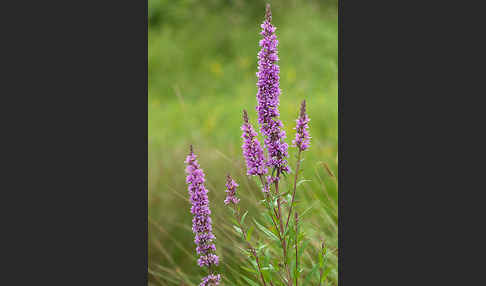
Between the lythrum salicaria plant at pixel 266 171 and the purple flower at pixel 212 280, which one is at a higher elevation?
the lythrum salicaria plant at pixel 266 171

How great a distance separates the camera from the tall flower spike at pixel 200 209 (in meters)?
3.35

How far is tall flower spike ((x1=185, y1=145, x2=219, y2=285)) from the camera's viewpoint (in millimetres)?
3350

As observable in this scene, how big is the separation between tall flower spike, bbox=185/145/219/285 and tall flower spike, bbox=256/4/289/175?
0.56 metres

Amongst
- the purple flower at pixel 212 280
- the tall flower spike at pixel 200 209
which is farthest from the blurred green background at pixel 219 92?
the tall flower spike at pixel 200 209

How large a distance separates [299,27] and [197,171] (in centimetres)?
1409

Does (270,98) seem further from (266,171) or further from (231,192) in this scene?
(231,192)

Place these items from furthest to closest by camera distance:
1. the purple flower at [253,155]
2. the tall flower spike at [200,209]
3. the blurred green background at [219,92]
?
the blurred green background at [219,92] → the purple flower at [253,155] → the tall flower spike at [200,209]

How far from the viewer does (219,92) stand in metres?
15.9

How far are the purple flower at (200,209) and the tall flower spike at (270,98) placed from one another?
0.56 meters

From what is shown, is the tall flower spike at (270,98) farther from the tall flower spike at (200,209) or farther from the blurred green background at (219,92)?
the blurred green background at (219,92)

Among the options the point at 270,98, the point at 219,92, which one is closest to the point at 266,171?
the point at 270,98

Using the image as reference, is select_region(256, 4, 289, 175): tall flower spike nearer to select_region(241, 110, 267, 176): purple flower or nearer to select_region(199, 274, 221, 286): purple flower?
select_region(241, 110, 267, 176): purple flower

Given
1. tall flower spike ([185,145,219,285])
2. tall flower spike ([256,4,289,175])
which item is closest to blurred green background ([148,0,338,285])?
tall flower spike ([185,145,219,285])

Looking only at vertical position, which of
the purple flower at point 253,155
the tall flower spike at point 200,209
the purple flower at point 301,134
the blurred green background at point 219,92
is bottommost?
the tall flower spike at point 200,209
